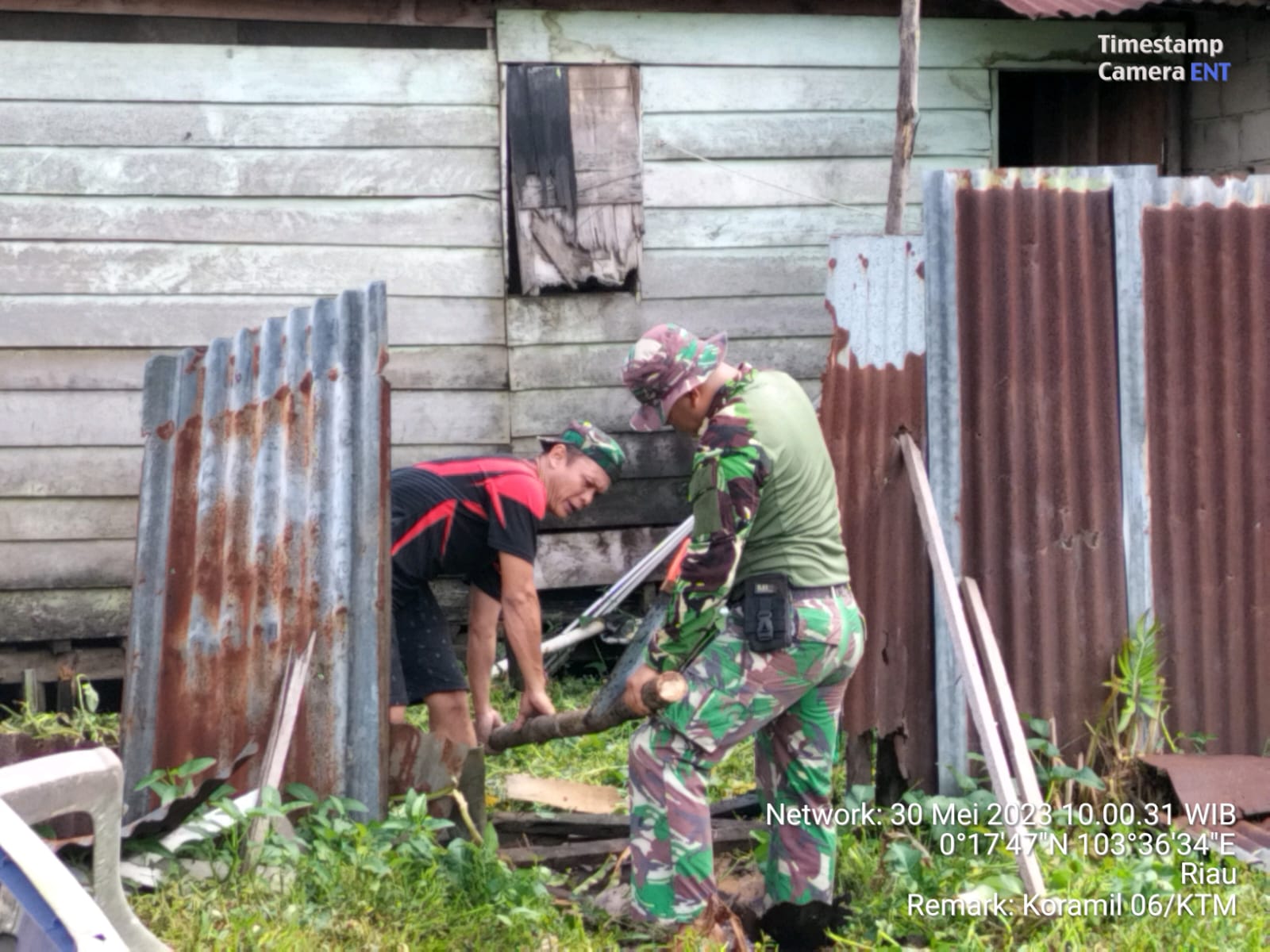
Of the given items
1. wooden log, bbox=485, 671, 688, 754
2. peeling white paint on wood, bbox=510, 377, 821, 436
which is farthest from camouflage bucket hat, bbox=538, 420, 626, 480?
peeling white paint on wood, bbox=510, 377, 821, 436

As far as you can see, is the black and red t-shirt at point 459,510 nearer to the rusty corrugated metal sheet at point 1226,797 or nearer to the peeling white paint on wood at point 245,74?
the rusty corrugated metal sheet at point 1226,797

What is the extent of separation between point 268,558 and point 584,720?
3.56 ft

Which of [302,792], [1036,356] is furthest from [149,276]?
[1036,356]

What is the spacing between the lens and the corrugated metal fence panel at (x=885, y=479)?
477 cm

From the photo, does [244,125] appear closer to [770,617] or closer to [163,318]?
[163,318]

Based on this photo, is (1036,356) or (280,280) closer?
(1036,356)

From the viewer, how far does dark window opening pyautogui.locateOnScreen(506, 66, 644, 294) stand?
269 inches

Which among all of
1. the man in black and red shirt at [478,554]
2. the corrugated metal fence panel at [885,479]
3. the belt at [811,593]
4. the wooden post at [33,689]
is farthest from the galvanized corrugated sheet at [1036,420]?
the wooden post at [33,689]

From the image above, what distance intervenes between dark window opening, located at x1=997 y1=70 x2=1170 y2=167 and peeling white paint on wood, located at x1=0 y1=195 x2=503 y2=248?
3.37m

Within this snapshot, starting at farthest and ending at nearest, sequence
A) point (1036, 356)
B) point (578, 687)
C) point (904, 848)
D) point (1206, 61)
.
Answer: point (1206, 61) → point (578, 687) → point (1036, 356) → point (904, 848)

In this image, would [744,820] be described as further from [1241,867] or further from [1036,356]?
[1036,356]

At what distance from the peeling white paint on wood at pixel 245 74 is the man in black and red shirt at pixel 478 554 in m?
2.51

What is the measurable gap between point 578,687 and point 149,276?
9.44 feet

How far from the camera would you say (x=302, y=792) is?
400 cm
